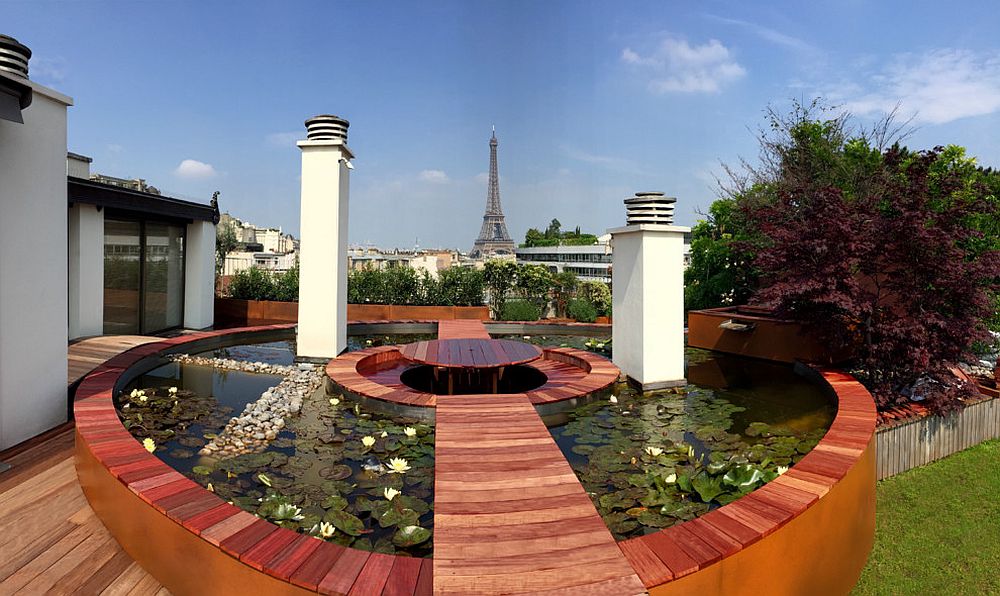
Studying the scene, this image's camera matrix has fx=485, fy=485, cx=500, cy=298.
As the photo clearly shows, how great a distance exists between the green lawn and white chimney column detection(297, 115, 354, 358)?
662 cm

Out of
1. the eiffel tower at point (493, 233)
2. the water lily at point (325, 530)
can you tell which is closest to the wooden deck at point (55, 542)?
the water lily at point (325, 530)

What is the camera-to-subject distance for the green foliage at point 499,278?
12.9m

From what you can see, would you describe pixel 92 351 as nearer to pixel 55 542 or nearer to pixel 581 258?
pixel 55 542

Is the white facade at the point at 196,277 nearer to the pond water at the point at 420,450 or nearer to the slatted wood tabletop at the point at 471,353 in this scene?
the pond water at the point at 420,450

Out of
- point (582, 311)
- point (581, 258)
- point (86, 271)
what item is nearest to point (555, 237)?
point (581, 258)

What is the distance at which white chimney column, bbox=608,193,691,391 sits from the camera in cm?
582

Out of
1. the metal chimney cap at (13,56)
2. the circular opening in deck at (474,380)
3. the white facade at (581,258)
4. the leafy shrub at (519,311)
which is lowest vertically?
the circular opening in deck at (474,380)

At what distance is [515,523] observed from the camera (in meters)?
2.43

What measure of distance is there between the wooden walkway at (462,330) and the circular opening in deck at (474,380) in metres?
1.37

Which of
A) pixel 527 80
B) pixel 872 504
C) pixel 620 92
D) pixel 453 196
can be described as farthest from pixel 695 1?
pixel 453 196

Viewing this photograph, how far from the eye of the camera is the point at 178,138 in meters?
17.8

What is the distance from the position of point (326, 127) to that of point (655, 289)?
203 inches

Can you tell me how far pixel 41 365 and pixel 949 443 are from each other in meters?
8.94

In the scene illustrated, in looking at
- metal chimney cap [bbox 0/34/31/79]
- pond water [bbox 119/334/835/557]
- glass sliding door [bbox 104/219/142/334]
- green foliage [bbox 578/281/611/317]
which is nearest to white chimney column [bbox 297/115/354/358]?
pond water [bbox 119/334/835/557]
